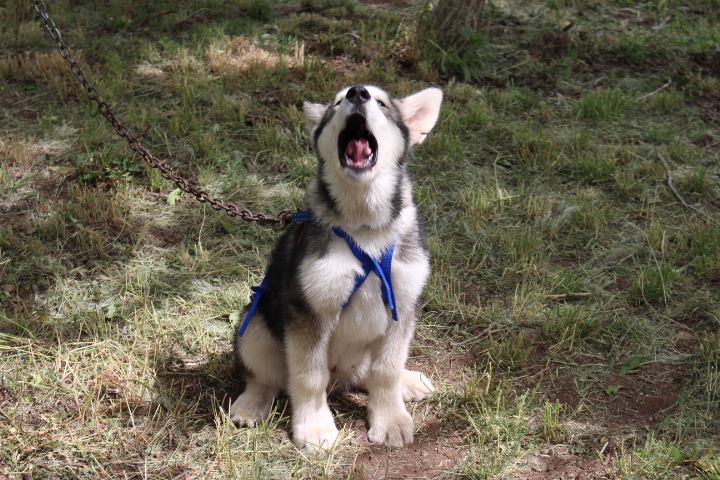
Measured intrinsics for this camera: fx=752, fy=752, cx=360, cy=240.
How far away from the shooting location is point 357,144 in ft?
11.4

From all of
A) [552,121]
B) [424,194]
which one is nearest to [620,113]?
[552,121]

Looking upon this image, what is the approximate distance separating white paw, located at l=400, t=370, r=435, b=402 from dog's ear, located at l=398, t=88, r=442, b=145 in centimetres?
130

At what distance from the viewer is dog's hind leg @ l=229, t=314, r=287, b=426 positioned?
3797 millimetres

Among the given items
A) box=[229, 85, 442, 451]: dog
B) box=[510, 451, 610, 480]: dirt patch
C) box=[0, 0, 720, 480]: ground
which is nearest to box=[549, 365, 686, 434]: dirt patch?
box=[0, 0, 720, 480]: ground

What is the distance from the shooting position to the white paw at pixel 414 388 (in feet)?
13.4

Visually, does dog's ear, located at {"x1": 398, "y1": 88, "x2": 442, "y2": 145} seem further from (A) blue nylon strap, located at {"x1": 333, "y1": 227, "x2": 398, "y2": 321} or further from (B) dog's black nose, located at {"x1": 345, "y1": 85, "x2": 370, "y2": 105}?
(A) blue nylon strap, located at {"x1": 333, "y1": 227, "x2": 398, "y2": 321}

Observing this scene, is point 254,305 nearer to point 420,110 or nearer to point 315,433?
point 315,433

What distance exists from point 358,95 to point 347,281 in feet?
2.74

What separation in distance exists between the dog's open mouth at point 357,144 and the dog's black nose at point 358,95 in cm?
9

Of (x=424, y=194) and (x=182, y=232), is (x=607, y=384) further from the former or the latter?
(x=182, y=232)

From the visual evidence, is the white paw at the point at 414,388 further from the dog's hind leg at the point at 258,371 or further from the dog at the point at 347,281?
the dog's hind leg at the point at 258,371

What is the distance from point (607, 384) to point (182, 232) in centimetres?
305

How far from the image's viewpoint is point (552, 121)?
23.2ft

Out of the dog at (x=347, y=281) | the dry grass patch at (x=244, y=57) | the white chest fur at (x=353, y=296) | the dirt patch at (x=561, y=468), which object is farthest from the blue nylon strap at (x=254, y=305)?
the dry grass patch at (x=244, y=57)
